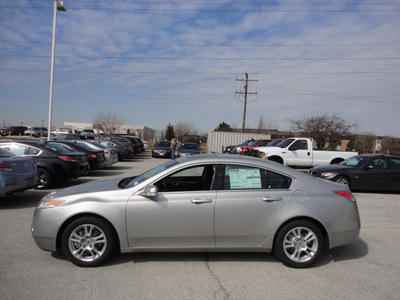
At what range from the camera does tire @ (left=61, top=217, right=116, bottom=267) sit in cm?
396

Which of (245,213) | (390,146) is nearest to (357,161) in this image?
(245,213)

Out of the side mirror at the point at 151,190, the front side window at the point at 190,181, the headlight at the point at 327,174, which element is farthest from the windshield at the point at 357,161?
the side mirror at the point at 151,190

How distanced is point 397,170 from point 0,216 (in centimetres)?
1176

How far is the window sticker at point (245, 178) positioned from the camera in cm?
423

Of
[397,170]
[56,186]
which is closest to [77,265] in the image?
[56,186]

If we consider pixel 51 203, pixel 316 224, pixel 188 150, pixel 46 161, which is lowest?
pixel 316 224

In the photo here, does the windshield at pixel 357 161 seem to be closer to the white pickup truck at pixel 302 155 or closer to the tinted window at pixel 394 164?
the tinted window at pixel 394 164

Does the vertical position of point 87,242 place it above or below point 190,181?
below

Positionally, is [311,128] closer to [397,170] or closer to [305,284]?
[397,170]

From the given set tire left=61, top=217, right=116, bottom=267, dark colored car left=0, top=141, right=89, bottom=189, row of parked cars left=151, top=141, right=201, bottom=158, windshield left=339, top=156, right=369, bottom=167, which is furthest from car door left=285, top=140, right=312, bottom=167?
tire left=61, top=217, right=116, bottom=267

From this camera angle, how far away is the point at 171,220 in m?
3.98

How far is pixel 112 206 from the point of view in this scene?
3980 millimetres

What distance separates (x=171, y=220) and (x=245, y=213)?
3.21ft

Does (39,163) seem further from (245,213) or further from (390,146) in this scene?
(390,146)
